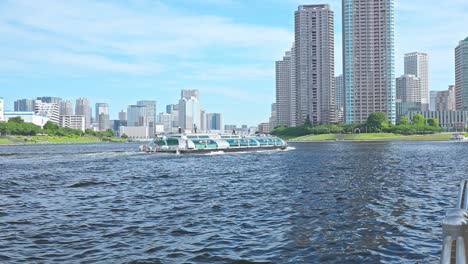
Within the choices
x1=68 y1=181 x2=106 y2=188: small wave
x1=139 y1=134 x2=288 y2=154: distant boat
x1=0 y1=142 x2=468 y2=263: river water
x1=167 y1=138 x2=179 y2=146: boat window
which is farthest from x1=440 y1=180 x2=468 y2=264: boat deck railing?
x1=167 y1=138 x2=179 y2=146: boat window

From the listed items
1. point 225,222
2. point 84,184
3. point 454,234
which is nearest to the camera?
point 454,234

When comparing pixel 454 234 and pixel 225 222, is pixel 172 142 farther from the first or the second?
pixel 454 234

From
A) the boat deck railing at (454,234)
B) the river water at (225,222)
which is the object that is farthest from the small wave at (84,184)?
the boat deck railing at (454,234)

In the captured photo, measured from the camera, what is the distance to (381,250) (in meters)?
21.1

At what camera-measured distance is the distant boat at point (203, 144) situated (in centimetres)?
13238

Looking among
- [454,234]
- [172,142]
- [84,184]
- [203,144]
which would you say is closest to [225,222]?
[454,234]

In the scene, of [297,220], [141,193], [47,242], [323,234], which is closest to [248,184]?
[141,193]

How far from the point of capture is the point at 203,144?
137375 millimetres

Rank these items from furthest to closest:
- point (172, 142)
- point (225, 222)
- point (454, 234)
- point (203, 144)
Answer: point (203, 144) < point (172, 142) < point (225, 222) < point (454, 234)

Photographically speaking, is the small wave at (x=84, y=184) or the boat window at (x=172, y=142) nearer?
the small wave at (x=84, y=184)

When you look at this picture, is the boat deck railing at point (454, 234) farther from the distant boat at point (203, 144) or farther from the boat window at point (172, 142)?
the boat window at point (172, 142)

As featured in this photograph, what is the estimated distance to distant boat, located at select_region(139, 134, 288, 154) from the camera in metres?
132

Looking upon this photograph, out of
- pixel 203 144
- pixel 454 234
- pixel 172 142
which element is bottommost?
pixel 203 144

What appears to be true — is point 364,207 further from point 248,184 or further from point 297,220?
point 248,184
